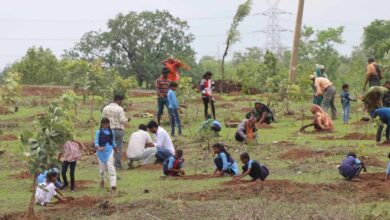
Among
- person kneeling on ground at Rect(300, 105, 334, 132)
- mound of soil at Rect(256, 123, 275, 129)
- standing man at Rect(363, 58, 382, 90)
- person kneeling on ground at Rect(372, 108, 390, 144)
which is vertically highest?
standing man at Rect(363, 58, 382, 90)

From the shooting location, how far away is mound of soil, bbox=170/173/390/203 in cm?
1280

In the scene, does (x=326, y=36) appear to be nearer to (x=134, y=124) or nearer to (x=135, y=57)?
(x=135, y=57)

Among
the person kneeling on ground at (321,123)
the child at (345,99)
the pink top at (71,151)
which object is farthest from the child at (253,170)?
the child at (345,99)

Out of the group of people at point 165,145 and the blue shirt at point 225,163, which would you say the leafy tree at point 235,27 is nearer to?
the group of people at point 165,145

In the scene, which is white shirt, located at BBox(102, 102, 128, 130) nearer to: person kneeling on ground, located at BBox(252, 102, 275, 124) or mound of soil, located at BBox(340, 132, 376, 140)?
person kneeling on ground, located at BBox(252, 102, 275, 124)

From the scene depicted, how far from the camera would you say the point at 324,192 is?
13.3m

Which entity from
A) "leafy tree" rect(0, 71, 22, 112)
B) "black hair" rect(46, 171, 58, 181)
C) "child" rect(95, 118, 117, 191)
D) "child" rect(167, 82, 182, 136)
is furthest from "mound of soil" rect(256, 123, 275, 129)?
"black hair" rect(46, 171, 58, 181)

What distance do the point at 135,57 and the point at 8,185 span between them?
1703 inches

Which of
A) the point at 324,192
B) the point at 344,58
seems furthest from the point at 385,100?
the point at 344,58

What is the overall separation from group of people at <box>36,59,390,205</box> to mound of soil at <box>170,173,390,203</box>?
2.06ft

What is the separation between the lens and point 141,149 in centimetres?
1802

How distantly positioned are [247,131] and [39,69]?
3717cm

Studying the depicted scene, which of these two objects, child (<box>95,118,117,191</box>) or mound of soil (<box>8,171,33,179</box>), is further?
mound of soil (<box>8,171,33,179</box>)

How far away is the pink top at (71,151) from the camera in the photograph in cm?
1516
